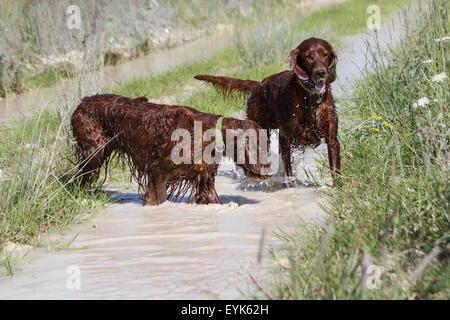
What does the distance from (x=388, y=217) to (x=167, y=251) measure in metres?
1.17

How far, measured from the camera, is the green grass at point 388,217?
2410mm

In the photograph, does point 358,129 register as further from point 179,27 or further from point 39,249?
point 179,27

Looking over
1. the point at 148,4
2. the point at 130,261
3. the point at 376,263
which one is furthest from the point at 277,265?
the point at 148,4

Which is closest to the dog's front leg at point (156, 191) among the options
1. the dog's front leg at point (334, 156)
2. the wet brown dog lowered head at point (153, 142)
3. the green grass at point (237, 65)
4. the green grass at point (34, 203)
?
the wet brown dog lowered head at point (153, 142)

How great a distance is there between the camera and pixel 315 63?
4227 mm

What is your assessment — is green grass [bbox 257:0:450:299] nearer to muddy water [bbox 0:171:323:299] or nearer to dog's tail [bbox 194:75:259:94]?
muddy water [bbox 0:171:323:299]

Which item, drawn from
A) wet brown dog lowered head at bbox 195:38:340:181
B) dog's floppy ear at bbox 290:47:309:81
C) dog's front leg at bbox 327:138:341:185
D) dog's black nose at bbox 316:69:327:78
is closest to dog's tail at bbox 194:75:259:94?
wet brown dog lowered head at bbox 195:38:340:181

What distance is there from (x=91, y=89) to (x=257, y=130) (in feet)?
6.08

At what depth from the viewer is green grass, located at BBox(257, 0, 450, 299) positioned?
2.41m

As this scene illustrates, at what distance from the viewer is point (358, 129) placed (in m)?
5.07

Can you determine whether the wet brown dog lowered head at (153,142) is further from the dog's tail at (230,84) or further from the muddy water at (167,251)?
the dog's tail at (230,84)

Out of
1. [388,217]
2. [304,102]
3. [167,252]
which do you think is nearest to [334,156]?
[304,102]

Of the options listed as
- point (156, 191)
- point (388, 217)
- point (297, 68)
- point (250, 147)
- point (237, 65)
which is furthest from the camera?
point (237, 65)

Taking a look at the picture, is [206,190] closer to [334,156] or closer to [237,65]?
[334,156]
